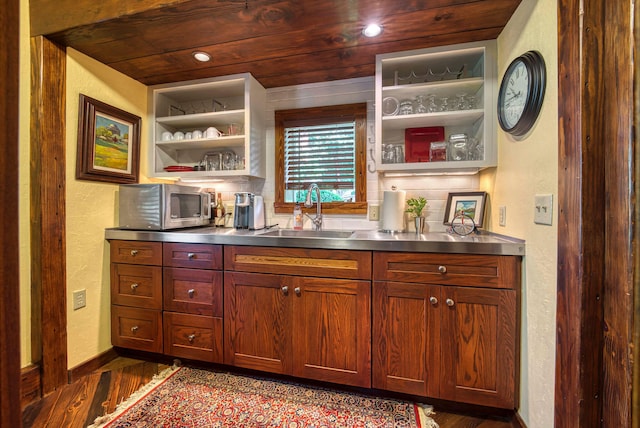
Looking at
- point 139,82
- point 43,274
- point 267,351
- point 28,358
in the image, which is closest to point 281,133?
point 139,82

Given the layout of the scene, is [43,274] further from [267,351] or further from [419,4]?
[419,4]

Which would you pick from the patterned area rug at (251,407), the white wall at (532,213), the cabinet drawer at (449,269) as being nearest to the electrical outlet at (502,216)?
the white wall at (532,213)

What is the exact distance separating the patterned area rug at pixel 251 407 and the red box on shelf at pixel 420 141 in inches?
61.8

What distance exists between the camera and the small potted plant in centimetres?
190

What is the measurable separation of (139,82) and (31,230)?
1.33 meters

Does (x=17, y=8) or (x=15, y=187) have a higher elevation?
(x=17, y=8)

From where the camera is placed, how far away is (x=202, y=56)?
72.0 inches

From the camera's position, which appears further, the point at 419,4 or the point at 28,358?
the point at 28,358

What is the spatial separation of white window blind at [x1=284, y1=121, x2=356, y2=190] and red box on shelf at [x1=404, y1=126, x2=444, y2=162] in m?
0.41

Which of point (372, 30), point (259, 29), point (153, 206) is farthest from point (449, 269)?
point (153, 206)

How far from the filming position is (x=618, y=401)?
2.49 feet

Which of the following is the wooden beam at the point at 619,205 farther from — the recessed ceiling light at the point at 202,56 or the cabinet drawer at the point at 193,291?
the recessed ceiling light at the point at 202,56

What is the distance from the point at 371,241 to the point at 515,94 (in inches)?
41.8

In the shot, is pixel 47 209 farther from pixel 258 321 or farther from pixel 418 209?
pixel 418 209
